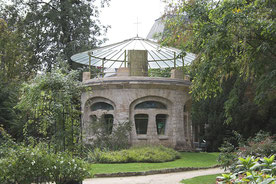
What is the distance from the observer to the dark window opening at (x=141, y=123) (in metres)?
20.9

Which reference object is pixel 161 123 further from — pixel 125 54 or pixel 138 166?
pixel 138 166

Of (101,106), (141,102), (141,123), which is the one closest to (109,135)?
(141,123)

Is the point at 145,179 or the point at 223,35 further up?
the point at 223,35

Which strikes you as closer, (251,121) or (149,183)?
(149,183)

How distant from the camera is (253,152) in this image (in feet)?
35.1

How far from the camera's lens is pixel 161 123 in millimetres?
21281

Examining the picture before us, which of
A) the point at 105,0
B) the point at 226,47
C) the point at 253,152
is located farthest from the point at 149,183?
the point at 105,0

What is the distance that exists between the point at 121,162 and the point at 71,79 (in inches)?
182

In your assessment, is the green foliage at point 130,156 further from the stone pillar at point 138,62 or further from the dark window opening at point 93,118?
the stone pillar at point 138,62

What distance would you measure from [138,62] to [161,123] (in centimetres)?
399

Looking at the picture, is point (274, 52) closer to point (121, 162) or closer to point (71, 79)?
point (121, 162)

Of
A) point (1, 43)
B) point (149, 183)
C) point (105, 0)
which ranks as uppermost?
point (105, 0)

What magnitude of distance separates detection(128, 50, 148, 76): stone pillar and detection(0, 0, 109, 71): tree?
6.76 meters

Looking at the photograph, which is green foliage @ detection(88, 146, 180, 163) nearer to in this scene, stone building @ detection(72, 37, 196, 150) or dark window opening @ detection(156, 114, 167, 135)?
stone building @ detection(72, 37, 196, 150)
